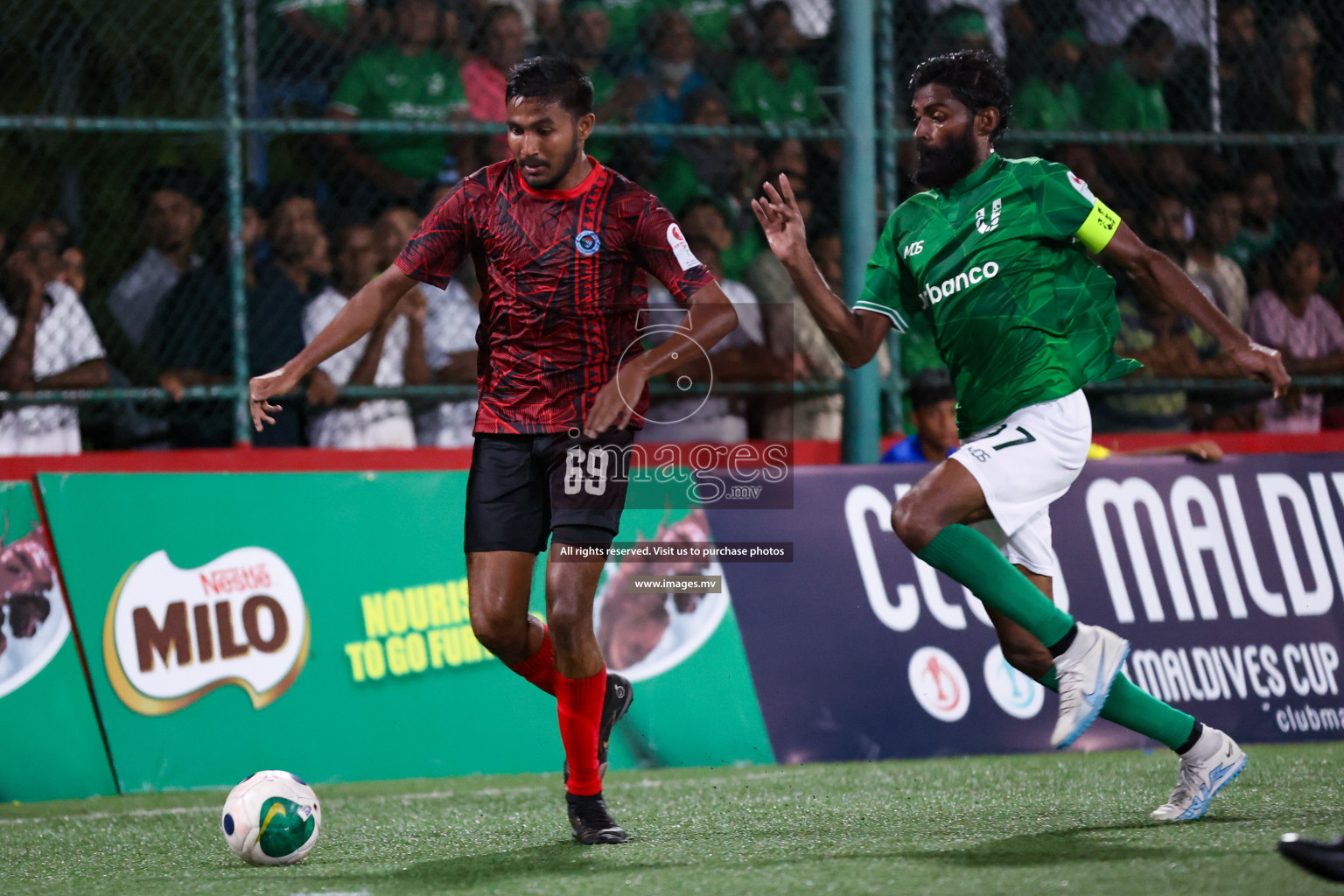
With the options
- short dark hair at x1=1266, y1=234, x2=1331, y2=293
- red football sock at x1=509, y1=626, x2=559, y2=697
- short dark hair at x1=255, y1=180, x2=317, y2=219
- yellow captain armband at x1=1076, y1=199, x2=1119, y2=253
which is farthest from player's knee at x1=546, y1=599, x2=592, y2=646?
short dark hair at x1=1266, y1=234, x2=1331, y2=293

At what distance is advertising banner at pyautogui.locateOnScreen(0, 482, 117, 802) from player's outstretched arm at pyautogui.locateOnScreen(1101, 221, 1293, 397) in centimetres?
422

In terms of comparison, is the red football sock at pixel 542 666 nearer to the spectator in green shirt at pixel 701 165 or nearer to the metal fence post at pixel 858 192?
the metal fence post at pixel 858 192

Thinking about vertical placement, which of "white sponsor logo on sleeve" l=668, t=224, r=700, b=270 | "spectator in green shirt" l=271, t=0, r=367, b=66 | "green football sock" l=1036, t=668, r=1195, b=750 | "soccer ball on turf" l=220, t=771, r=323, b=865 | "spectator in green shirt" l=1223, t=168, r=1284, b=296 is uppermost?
"spectator in green shirt" l=271, t=0, r=367, b=66

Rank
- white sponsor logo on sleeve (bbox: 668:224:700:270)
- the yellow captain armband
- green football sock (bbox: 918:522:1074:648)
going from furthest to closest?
1. the yellow captain armband
2. white sponsor logo on sleeve (bbox: 668:224:700:270)
3. green football sock (bbox: 918:522:1074:648)

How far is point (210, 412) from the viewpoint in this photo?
7641 mm

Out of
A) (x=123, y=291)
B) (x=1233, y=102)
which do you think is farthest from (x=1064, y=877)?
(x=1233, y=102)

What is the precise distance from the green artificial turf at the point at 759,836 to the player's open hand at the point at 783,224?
1.72 meters

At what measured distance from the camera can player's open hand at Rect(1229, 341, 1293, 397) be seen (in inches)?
185

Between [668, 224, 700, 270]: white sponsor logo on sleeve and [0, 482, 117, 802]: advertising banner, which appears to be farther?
[0, 482, 117, 802]: advertising banner

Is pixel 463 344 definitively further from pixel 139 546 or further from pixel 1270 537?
pixel 1270 537

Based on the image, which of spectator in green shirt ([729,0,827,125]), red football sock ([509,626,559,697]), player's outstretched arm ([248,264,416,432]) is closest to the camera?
player's outstretched arm ([248,264,416,432])

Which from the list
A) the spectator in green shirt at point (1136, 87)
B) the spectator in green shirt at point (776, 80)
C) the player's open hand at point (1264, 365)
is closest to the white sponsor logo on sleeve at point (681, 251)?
the player's open hand at point (1264, 365)

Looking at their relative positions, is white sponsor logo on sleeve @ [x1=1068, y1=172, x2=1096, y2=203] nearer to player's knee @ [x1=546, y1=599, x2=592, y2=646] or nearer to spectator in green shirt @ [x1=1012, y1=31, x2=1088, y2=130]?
player's knee @ [x1=546, y1=599, x2=592, y2=646]

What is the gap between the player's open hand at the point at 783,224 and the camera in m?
4.68
